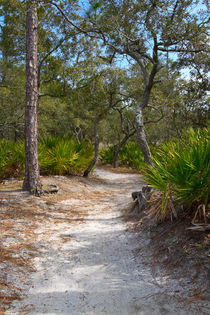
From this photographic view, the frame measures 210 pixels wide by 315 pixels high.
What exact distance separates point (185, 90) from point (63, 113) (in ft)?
31.4

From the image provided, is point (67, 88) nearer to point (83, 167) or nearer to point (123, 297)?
point (83, 167)

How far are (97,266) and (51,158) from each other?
704 cm

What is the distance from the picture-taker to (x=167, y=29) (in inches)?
251

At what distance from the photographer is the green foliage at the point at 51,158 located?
9000 mm

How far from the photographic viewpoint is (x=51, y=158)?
9.87 m

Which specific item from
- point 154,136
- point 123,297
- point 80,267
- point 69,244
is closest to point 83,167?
point 69,244

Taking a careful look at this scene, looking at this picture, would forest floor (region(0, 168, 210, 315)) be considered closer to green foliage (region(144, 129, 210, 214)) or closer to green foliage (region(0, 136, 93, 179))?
green foliage (region(144, 129, 210, 214))

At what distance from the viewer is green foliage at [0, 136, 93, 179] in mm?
9000

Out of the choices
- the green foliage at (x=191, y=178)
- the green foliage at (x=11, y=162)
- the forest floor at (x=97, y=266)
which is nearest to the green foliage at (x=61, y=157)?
the green foliage at (x=11, y=162)

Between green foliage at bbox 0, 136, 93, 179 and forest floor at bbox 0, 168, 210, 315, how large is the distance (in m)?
3.67

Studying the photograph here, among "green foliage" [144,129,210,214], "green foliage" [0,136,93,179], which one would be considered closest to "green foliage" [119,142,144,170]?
"green foliage" [0,136,93,179]

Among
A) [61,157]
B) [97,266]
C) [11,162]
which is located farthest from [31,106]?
[97,266]

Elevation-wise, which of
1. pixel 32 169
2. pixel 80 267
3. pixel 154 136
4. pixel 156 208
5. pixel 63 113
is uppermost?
pixel 63 113

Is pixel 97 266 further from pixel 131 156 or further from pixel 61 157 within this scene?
pixel 131 156
